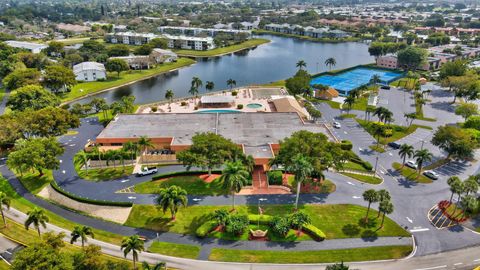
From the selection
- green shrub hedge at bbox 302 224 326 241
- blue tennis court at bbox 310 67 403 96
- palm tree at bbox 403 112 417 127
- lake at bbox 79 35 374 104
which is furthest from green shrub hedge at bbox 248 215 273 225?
blue tennis court at bbox 310 67 403 96

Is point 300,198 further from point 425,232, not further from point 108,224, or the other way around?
point 108,224

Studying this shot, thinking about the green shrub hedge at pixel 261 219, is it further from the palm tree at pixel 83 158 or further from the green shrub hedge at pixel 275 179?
the palm tree at pixel 83 158

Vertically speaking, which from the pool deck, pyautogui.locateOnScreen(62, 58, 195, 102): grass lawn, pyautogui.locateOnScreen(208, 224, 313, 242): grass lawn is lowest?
pyautogui.locateOnScreen(208, 224, 313, 242): grass lawn

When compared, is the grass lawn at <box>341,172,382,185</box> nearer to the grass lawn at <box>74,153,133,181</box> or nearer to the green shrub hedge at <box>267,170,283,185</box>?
the green shrub hedge at <box>267,170,283,185</box>

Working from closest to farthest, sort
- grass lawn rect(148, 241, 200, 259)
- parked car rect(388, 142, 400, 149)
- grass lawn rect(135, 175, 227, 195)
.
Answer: grass lawn rect(148, 241, 200, 259) < grass lawn rect(135, 175, 227, 195) < parked car rect(388, 142, 400, 149)

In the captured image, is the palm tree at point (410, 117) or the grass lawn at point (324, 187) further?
the palm tree at point (410, 117)

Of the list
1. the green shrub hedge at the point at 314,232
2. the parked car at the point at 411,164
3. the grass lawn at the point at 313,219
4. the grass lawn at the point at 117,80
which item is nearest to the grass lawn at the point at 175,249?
the grass lawn at the point at 313,219

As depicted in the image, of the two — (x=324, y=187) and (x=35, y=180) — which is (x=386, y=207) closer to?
(x=324, y=187)

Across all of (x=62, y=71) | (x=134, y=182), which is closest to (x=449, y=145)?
(x=134, y=182)
